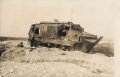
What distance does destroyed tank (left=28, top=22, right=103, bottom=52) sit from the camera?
2.41m

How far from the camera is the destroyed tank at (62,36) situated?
241 centimetres

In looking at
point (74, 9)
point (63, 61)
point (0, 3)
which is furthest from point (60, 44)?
point (0, 3)

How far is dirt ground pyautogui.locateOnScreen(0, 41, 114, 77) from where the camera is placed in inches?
91.3

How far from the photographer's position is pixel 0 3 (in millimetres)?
2576

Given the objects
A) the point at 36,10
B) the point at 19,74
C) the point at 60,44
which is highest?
the point at 36,10

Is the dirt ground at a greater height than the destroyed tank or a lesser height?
lesser

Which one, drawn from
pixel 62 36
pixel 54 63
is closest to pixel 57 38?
pixel 62 36

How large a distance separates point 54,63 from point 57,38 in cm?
20

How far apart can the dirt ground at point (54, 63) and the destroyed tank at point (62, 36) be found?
44 mm

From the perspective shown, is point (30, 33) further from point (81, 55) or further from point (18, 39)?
point (81, 55)

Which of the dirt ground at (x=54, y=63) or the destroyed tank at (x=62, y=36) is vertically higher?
the destroyed tank at (x=62, y=36)

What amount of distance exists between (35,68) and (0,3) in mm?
641

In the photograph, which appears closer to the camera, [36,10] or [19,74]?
[19,74]

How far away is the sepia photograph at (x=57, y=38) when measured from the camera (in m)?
2.36
